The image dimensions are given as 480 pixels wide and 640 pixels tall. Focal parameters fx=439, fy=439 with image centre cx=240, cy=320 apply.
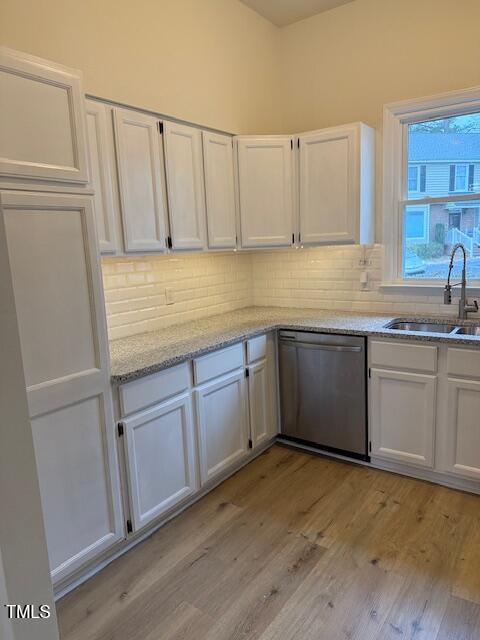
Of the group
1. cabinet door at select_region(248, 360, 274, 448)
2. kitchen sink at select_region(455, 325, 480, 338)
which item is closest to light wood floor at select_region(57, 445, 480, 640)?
cabinet door at select_region(248, 360, 274, 448)

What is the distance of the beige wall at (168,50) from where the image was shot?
6.90 feet

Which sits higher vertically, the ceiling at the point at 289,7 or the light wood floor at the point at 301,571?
the ceiling at the point at 289,7

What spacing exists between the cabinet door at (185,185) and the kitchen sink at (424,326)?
143 centimetres

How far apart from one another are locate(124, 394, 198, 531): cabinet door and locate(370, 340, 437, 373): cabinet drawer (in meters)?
1.21

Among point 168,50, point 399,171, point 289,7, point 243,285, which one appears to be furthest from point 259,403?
point 289,7

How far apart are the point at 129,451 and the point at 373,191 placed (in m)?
2.46

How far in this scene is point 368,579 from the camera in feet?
6.46

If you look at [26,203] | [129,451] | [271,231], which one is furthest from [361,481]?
[26,203]

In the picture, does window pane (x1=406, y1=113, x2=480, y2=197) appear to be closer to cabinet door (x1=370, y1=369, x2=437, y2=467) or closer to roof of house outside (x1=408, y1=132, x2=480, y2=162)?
roof of house outside (x1=408, y1=132, x2=480, y2=162)

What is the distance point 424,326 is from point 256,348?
1.20 meters

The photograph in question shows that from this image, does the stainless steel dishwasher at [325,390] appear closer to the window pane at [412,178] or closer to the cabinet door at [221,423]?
the cabinet door at [221,423]

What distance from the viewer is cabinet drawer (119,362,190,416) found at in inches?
82.4

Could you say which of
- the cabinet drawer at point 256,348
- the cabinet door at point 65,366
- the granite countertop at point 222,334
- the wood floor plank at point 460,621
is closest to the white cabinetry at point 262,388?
the cabinet drawer at point 256,348

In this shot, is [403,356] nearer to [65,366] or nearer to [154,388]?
[154,388]
